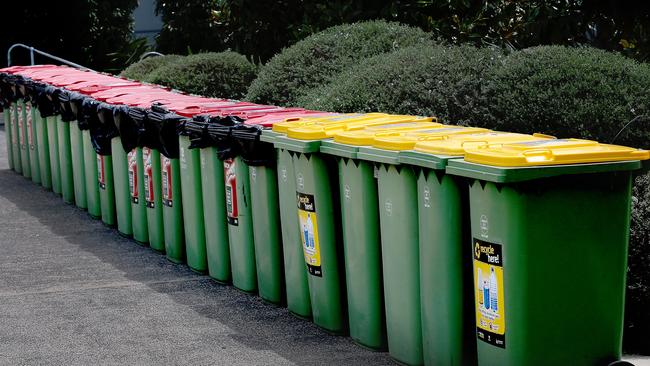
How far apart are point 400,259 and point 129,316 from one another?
2172 millimetres

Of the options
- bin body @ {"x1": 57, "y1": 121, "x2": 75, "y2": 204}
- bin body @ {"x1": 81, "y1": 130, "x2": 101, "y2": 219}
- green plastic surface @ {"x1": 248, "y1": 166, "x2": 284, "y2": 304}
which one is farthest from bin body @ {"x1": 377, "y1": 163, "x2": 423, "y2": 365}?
bin body @ {"x1": 57, "y1": 121, "x2": 75, "y2": 204}

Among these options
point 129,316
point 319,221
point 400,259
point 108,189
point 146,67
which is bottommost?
point 129,316

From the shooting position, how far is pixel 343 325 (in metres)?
7.14

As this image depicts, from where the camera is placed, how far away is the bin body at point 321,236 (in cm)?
701

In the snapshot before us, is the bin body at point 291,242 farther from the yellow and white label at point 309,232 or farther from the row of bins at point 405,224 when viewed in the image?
the yellow and white label at point 309,232

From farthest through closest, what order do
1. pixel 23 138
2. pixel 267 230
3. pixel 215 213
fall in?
pixel 23 138
pixel 215 213
pixel 267 230

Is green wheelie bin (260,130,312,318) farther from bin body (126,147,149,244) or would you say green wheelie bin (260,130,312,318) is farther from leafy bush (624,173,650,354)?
bin body (126,147,149,244)

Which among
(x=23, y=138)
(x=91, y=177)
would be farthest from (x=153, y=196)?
(x=23, y=138)

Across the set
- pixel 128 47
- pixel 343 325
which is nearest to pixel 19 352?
pixel 343 325

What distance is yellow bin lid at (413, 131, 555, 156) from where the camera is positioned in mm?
5922

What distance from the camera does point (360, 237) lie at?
262 inches

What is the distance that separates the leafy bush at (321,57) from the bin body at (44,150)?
7.17ft

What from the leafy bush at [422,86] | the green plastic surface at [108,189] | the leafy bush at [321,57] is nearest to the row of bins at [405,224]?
the green plastic surface at [108,189]

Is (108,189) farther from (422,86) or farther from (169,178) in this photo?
(422,86)
